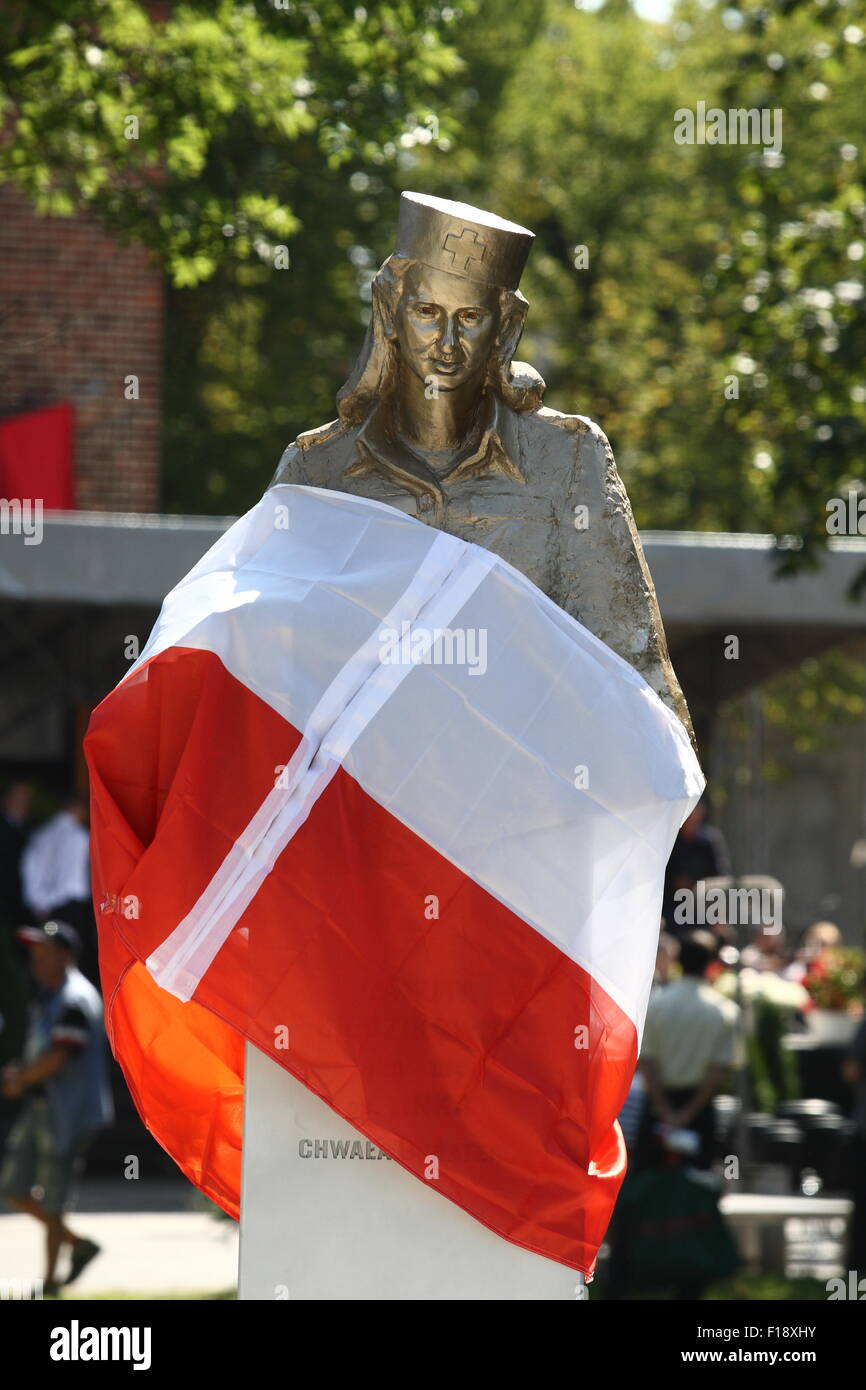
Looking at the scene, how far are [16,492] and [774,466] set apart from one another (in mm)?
8607

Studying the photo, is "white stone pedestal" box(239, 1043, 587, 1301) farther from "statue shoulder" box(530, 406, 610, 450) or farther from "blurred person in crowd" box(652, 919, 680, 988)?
"blurred person in crowd" box(652, 919, 680, 988)

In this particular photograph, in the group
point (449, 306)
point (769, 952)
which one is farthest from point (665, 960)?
point (449, 306)

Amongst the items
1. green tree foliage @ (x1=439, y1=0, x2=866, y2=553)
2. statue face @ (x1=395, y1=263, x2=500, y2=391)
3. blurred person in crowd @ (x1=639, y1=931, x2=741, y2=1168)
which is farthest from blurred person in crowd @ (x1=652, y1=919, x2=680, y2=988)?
statue face @ (x1=395, y1=263, x2=500, y2=391)

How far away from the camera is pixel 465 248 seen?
4.58 meters

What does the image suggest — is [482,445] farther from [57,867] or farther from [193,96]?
[57,867]

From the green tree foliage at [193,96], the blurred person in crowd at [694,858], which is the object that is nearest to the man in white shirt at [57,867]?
the blurred person in crowd at [694,858]

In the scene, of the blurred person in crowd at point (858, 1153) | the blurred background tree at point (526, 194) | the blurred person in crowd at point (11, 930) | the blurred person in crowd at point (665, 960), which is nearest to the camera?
the blurred background tree at point (526, 194)

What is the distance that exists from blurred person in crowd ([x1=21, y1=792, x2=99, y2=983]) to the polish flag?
9.72 m

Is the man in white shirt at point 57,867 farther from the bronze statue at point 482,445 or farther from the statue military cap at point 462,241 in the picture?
the statue military cap at point 462,241

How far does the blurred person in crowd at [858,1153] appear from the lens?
10.6 metres

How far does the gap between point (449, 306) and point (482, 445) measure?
32 centimetres

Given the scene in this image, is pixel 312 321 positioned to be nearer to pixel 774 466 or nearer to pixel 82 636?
pixel 82 636

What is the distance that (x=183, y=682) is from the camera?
14.8 feet

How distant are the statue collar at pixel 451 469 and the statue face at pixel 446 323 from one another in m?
0.14
